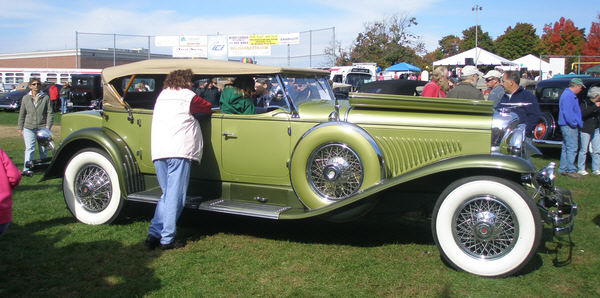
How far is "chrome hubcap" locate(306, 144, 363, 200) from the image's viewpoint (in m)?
4.38

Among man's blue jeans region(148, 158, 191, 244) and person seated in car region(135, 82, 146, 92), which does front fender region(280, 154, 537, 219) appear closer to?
man's blue jeans region(148, 158, 191, 244)

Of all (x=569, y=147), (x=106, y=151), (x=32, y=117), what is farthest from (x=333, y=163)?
Answer: (x=32, y=117)

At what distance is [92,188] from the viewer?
530cm

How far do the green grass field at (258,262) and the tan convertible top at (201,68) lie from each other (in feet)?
5.66

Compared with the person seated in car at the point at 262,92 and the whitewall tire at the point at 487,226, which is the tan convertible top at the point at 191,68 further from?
the whitewall tire at the point at 487,226

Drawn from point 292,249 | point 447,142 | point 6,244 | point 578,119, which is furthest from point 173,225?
point 578,119

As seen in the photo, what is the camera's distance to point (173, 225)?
4.57 m

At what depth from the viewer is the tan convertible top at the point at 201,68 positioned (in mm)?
4775

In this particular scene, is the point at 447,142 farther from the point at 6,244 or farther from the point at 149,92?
the point at 6,244

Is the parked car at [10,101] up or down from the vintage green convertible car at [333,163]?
up

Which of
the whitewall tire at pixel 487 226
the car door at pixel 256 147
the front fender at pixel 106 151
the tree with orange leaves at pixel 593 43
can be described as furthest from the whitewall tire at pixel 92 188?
the tree with orange leaves at pixel 593 43

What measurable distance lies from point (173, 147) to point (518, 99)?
5.42 metres

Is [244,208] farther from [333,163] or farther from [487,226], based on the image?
[487,226]

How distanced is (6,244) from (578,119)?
841cm
